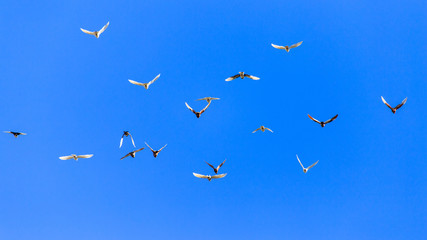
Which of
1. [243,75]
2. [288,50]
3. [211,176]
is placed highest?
[288,50]

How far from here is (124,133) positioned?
5541 centimetres

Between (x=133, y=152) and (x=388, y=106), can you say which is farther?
(x=133, y=152)

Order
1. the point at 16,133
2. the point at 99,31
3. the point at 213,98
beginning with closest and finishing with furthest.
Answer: the point at 213,98 < the point at 99,31 < the point at 16,133

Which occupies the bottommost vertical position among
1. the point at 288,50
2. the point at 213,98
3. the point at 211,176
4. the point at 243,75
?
the point at 211,176

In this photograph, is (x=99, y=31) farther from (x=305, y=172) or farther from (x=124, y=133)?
(x=305, y=172)

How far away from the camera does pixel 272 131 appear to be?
57406 millimetres

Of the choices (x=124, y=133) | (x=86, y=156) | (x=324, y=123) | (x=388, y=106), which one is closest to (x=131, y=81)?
(x=124, y=133)

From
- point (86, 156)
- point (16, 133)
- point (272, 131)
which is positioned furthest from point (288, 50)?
point (16, 133)

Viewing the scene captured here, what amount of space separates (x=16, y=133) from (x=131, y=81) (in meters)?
16.3

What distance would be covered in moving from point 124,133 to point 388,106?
1154 inches

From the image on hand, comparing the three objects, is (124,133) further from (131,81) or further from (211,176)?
(211,176)

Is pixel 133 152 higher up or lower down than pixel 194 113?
lower down

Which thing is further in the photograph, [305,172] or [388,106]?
[305,172]

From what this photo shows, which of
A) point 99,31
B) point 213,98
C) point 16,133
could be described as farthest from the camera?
point 16,133
